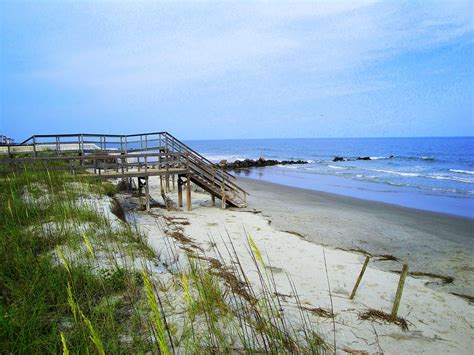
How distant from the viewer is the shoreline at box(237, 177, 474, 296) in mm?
8328

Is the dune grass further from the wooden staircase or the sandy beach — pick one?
the wooden staircase

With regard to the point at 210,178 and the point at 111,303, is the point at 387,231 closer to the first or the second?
the point at 210,178

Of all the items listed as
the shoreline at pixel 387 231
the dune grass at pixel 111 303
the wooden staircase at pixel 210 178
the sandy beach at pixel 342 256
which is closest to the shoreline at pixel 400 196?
the shoreline at pixel 387 231

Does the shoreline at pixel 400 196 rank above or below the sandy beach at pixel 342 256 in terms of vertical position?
below

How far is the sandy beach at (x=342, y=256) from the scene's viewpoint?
4.56 m

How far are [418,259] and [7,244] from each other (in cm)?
964

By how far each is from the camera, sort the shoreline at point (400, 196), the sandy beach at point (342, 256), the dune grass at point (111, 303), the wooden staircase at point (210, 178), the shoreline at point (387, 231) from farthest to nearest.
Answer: the shoreline at point (400, 196), the wooden staircase at point (210, 178), the shoreline at point (387, 231), the sandy beach at point (342, 256), the dune grass at point (111, 303)

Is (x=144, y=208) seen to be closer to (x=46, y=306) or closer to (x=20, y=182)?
(x=20, y=182)

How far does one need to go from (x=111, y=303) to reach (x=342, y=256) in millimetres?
6946

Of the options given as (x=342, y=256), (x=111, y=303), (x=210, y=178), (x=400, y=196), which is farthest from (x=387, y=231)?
(x=111, y=303)

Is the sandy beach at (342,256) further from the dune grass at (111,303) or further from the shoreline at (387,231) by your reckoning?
the dune grass at (111,303)

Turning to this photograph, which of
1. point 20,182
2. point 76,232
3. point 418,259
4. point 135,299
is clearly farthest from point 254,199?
point 135,299

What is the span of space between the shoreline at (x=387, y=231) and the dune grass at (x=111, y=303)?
5950 millimetres

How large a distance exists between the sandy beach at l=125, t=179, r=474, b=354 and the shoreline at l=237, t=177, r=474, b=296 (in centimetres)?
4
